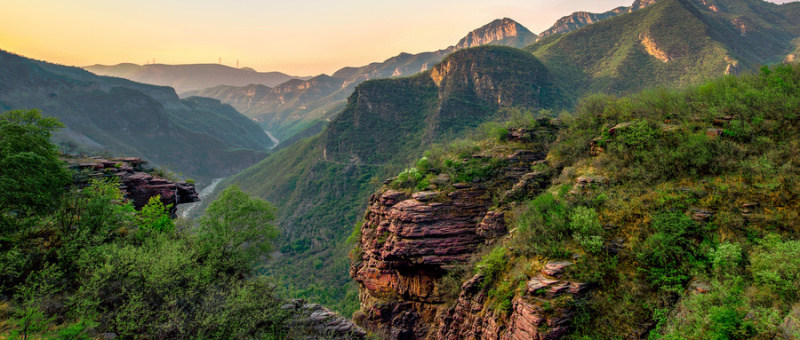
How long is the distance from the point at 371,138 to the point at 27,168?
103 meters

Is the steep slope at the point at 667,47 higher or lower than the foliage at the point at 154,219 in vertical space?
higher

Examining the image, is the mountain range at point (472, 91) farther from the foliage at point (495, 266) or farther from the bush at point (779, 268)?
the bush at point (779, 268)

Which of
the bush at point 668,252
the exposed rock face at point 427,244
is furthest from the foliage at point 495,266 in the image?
the bush at point 668,252

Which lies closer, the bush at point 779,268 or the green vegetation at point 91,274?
the bush at point 779,268

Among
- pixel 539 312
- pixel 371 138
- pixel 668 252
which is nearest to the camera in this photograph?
pixel 668 252

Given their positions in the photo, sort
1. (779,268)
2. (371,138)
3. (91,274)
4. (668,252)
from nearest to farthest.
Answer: (779,268) < (668,252) < (91,274) < (371,138)

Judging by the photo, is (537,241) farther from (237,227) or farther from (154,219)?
(154,219)

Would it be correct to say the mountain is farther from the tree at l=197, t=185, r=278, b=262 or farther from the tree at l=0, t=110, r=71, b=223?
the tree at l=0, t=110, r=71, b=223

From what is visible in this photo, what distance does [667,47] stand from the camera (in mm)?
92000

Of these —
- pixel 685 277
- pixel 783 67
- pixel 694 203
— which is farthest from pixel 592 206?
pixel 783 67

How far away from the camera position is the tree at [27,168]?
13226 mm

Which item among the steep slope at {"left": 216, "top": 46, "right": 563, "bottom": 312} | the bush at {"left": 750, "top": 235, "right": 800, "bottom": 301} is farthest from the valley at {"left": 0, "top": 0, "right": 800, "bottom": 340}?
the steep slope at {"left": 216, "top": 46, "right": 563, "bottom": 312}

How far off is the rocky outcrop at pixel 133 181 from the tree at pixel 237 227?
3.57 m

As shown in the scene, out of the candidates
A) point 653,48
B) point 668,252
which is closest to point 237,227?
point 668,252
